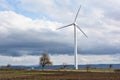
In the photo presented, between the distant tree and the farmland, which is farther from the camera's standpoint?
the distant tree

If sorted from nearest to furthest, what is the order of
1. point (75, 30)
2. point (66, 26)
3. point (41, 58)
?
point (75, 30), point (66, 26), point (41, 58)

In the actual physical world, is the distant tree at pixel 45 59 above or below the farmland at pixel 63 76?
above

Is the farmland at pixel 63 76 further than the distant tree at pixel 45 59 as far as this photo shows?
No

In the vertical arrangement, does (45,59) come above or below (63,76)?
above

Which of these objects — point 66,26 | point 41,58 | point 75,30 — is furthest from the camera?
point 41,58

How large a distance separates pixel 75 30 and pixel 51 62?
2268 inches

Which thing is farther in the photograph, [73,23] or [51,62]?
[51,62]

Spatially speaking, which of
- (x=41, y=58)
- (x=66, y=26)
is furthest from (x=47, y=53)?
(x=66, y=26)

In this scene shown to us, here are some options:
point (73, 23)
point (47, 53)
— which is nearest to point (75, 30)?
point (73, 23)

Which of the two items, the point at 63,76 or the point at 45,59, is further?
the point at 45,59

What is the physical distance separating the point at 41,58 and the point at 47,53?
4.18 m

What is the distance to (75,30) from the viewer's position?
422 ft

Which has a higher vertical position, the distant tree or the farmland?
the distant tree

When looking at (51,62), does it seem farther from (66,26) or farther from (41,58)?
(66,26)
